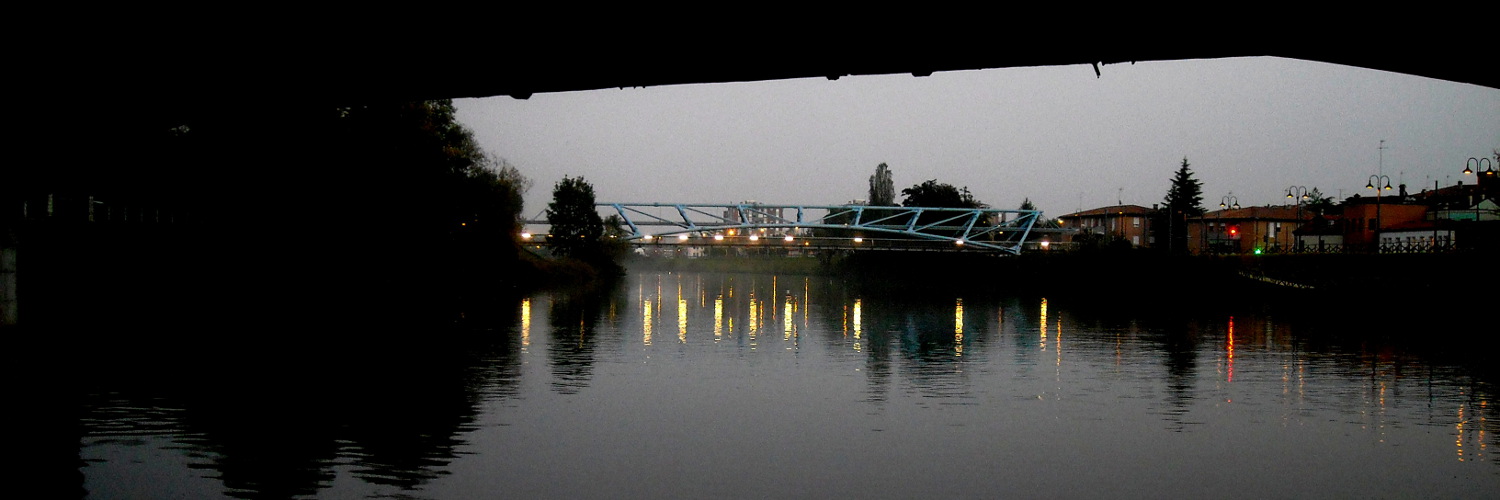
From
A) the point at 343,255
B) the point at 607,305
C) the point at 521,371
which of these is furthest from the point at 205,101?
the point at 607,305

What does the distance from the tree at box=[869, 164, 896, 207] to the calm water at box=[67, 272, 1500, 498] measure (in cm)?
14293

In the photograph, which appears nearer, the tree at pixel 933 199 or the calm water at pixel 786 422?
the calm water at pixel 786 422

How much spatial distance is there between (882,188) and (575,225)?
68.9m

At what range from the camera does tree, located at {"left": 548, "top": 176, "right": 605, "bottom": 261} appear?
372 feet

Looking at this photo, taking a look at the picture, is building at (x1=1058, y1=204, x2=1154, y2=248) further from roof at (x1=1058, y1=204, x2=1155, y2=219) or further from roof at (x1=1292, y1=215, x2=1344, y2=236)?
roof at (x1=1292, y1=215, x2=1344, y2=236)

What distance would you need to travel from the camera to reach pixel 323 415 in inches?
642

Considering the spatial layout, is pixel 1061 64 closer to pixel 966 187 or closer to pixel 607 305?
pixel 607 305

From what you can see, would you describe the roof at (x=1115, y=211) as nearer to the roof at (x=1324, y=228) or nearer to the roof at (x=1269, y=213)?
the roof at (x=1269, y=213)

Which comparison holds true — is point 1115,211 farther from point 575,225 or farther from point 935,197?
point 575,225

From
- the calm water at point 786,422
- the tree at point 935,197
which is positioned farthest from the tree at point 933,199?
the calm water at point 786,422

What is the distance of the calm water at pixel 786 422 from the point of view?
39.8 ft

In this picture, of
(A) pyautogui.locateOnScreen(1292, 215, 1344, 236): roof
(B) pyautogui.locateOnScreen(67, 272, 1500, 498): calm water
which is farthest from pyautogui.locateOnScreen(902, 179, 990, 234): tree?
(B) pyautogui.locateOnScreen(67, 272, 1500, 498): calm water

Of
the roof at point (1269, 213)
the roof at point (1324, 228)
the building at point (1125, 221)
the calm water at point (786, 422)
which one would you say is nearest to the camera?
the calm water at point (786, 422)

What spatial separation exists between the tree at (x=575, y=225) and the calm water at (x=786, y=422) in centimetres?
8411
